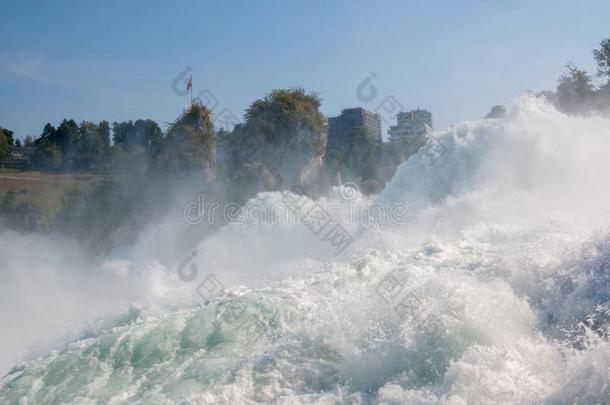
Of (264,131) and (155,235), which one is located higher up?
(264,131)

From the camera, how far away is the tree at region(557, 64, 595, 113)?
80.8 feet

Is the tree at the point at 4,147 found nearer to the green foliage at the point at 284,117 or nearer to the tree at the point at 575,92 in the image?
the green foliage at the point at 284,117

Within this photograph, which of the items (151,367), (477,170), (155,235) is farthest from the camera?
(155,235)

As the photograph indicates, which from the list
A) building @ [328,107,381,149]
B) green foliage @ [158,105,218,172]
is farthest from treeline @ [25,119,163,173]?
building @ [328,107,381,149]

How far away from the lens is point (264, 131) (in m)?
23.5

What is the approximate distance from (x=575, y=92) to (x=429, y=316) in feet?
70.0

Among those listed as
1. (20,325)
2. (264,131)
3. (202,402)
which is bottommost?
(202,402)

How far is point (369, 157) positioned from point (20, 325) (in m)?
20.8

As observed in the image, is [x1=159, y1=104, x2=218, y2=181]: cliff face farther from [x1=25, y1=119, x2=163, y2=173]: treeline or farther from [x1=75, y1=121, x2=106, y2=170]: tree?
[x1=75, y1=121, x2=106, y2=170]: tree

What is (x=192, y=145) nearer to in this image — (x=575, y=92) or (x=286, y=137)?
(x=286, y=137)

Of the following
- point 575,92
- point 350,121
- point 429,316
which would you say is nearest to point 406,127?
point 350,121

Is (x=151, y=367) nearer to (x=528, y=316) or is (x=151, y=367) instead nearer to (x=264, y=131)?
(x=528, y=316)

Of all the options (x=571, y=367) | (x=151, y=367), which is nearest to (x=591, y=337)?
(x=571, y=367)

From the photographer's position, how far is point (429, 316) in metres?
7.07
